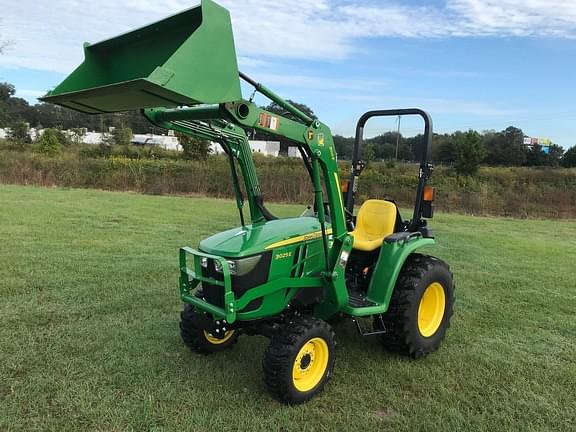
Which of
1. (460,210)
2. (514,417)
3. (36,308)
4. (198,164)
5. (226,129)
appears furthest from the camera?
(198,164)

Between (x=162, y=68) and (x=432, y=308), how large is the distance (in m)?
3.21

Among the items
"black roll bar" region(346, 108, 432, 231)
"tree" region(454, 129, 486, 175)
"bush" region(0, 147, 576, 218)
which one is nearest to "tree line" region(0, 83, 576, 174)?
"tree" region(454, 129, 486, 175)

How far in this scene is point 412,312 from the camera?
3.90 metres

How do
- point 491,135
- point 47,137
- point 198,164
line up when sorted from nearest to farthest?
point 198,164, point 47,137, point 491,135

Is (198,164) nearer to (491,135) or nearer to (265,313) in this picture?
(265,313)

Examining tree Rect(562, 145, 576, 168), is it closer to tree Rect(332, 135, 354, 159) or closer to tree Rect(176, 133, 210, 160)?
tree Rect(176, 133, 210, 160)

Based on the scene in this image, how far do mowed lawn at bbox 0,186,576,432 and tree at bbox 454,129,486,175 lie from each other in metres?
20.9

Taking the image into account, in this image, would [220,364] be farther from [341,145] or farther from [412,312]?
[341,145]

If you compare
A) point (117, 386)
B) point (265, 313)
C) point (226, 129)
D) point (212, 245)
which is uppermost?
point (226, 129)

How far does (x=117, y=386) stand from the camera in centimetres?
340

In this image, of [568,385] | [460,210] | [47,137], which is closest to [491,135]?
[460,210]

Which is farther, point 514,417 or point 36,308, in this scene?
point 36,308

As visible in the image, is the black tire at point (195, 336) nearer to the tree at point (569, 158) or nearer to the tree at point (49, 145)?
the tree at point (49, 145)

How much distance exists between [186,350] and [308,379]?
120cm
